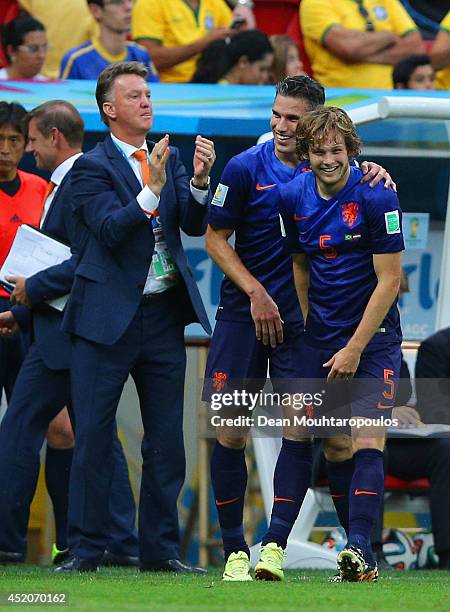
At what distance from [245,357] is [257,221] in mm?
546

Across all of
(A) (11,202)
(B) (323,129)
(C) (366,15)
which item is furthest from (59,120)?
(C) (366,15)

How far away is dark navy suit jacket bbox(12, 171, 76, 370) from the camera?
6.90 meters

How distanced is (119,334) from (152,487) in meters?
0.68

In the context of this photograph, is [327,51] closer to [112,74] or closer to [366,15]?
[366,15]

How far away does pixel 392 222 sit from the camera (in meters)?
5.94

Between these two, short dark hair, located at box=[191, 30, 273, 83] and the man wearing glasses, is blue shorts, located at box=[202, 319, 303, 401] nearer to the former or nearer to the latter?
the man wearing glasses

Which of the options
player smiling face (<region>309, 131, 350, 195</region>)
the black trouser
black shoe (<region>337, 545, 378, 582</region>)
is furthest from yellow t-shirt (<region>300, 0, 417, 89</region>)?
black shoe (<region>337, 545, 378, 582</region>)

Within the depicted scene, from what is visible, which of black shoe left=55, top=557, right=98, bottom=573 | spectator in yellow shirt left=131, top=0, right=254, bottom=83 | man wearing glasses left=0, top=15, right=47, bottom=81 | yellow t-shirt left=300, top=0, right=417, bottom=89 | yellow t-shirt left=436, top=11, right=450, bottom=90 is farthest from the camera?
yellow t-shirt left=436, top=11, right=450, bottom=90

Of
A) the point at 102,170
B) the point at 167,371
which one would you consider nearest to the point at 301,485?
the point at 167,371

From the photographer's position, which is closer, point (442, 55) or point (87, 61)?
point (87, 61)

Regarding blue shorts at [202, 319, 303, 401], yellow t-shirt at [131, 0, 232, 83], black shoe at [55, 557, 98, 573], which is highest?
yellow t-shirt at [131, 0, 232, 83]

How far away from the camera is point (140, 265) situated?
6.43m

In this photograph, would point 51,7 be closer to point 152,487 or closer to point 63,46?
point 63,46

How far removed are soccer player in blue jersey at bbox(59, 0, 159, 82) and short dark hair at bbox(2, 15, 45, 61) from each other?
28 cm
